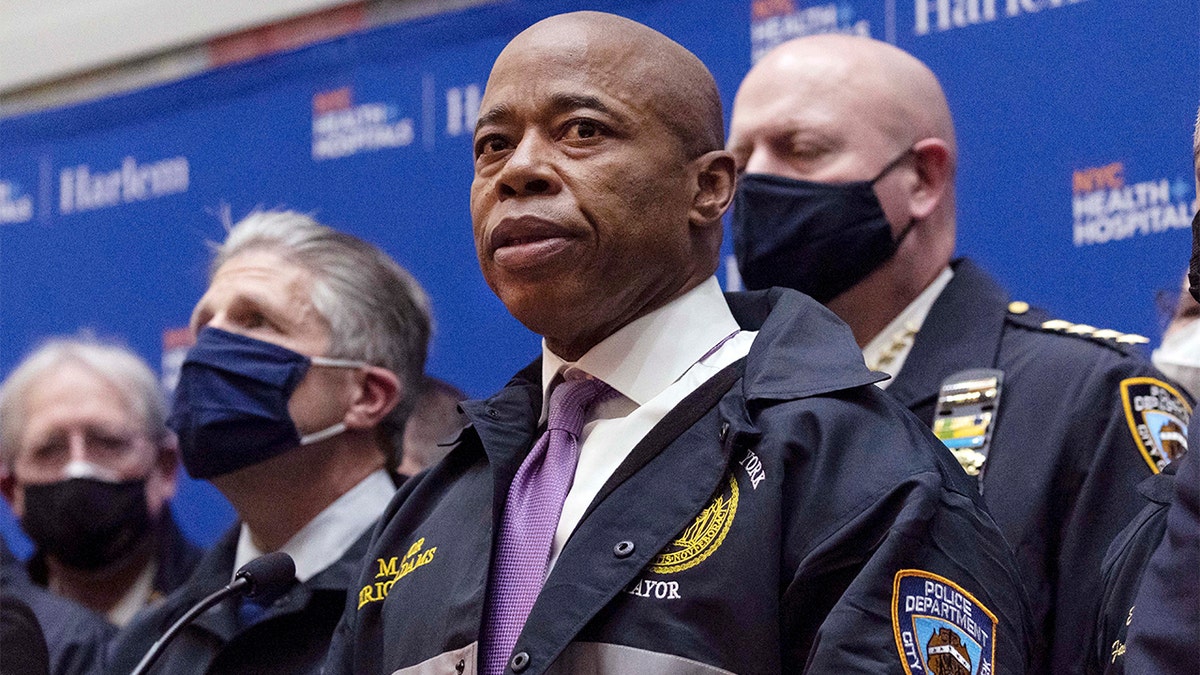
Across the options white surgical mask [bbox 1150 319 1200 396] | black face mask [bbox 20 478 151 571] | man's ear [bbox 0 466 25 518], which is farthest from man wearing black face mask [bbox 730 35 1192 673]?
man's ear [bbox 0 466 25 518]

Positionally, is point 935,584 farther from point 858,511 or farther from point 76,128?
point 76,128

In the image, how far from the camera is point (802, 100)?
3697mm

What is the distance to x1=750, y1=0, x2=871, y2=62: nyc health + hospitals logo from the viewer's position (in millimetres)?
4168

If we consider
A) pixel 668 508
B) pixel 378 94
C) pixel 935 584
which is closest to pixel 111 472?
pixel 378 94

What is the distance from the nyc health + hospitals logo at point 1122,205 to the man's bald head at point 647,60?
4.63 ft

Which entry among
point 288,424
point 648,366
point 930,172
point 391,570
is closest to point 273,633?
point 288,424

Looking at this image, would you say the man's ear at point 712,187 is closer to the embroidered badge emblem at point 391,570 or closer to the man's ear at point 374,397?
the embroidered badge emblem at point 391,570

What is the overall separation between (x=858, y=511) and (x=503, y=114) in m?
0.89

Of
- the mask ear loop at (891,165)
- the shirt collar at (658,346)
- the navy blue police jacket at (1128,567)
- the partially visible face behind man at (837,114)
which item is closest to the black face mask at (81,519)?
the partially visible face behind man at (837,114)

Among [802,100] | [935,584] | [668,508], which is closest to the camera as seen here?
[935,584]

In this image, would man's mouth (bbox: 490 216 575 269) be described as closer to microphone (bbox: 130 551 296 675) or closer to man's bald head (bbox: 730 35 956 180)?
microphone (bbox: 130 551 296 675)

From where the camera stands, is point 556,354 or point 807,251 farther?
point 807,251

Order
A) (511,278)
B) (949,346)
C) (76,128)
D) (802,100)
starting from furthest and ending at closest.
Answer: (76,128) → (802,100) → (949,346) → (511,278)

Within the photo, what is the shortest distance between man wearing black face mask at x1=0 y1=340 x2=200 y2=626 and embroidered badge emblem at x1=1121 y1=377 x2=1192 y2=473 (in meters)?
2.88
